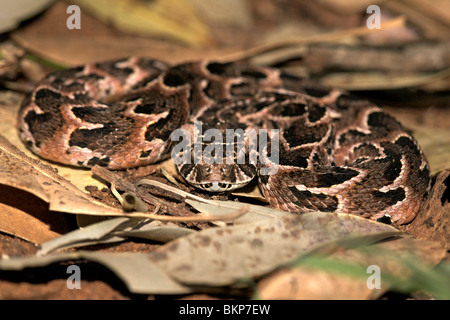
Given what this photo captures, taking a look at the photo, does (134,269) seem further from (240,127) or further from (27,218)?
(240,127)

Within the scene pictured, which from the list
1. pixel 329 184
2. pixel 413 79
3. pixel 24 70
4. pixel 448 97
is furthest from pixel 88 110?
pixel 448 97

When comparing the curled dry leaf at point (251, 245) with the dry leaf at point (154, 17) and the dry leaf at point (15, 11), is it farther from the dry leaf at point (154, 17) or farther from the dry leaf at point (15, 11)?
the dry leaf at point (15, 11)

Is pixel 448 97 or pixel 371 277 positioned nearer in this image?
pixel 371 277

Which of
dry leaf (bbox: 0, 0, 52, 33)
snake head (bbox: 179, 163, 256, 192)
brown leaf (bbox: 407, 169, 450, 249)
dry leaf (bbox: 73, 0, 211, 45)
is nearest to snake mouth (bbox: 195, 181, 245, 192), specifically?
snake head (bbox: 179, 163, 256, 192)

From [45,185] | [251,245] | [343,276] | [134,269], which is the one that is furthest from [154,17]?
[343,276]

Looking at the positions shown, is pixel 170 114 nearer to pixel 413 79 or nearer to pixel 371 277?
pixel 371 277

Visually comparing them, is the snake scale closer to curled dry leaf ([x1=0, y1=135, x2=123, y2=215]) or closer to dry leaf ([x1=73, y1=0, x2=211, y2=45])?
curled dry leaf ([x1=0, y1=135, x2=123, y2=215])
